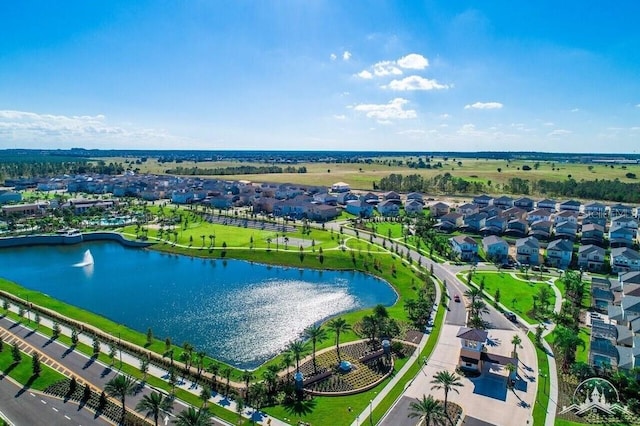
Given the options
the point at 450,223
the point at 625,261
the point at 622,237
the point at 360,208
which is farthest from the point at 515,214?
the point at 360,208

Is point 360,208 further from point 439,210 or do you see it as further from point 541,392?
point 541,392

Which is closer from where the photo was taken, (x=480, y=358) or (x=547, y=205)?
(x=480, y=358)

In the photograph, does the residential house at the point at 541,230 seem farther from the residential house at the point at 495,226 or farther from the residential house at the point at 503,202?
the residential house at the point at 503,202

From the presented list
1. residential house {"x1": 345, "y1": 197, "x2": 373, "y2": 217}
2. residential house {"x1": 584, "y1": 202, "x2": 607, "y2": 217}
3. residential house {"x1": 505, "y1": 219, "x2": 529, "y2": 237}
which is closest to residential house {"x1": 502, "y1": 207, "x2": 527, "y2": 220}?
residential house {"x1": 505, "y1": 219, "x2": 529, "y2": 237}

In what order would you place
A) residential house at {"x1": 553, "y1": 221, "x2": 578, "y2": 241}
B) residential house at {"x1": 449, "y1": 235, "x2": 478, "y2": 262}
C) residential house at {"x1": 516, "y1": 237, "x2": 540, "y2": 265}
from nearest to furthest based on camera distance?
residential house at {"x1": 516, "y1": 237, "x2": 540, "y2": 265}
residential house at {"x1": 449, "y1": 235, "x2": 478, "y2": 262}
residential house at {"x1": 553, "y1": 221, "x2": 578, "y2": 241}

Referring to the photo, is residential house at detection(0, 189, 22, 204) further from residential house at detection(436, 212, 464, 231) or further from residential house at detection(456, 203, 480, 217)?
residential house at detection(456, 203, 480, 217)
